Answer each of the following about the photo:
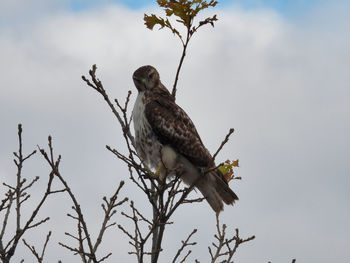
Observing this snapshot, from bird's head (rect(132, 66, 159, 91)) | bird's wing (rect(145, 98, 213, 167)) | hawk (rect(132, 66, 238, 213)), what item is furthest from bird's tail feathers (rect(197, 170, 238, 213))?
bird's head (rect(132, 66, 159, 91))

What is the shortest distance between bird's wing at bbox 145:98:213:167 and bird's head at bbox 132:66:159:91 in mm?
362

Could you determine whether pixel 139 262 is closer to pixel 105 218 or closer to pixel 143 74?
pixel 105 218

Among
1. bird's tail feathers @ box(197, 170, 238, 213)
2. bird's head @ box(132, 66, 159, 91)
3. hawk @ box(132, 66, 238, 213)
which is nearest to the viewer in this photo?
hawk @ box(132, 66, 238, 213)

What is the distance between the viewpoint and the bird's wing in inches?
242

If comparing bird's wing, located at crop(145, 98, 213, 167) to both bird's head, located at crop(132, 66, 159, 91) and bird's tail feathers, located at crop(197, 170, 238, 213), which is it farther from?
bird's head, located at crop(132, 66, 159, 91)

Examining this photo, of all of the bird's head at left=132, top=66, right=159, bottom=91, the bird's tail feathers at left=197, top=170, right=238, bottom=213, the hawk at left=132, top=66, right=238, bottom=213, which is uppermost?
the bird's head at left=132, top=66, right=159, bottom=91

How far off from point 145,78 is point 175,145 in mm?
1099

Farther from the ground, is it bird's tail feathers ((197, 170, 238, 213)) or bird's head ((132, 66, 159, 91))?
bird's head ((132, 66, 159, 91))

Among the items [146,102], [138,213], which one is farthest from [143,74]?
[138,213]

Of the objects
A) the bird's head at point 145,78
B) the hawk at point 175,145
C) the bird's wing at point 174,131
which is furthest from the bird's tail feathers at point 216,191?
the bird's head at point 145,78

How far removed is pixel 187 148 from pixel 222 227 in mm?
1097

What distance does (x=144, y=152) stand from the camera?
6.16m

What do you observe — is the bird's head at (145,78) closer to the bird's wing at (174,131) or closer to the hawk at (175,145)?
the hawk at (175,145)

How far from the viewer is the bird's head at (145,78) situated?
6676 mm
